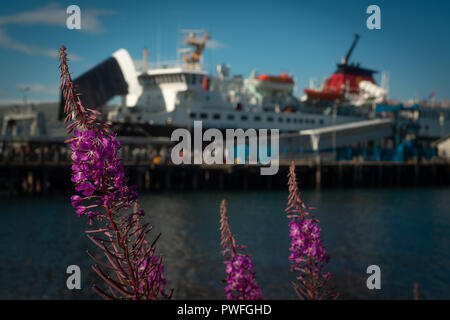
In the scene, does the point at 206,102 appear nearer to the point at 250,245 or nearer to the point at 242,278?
the point at 250,245

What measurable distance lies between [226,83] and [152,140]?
21.1 meters

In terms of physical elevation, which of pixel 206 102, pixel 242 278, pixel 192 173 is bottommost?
pixel 192 173

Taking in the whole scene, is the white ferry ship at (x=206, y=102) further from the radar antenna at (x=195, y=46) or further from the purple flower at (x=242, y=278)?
the purple flower at (x=242, y=278)

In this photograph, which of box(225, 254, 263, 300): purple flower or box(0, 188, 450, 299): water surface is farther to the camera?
box(0, 188, 450, 299): water surface

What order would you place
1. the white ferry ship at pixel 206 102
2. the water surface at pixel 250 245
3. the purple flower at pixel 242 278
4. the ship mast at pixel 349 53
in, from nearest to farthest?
the purple flower at pixel 242 278 → the water surface at pixel 250 245 → the white ferry ship at pixel 206 102 → the ship mast at pixel 349 53

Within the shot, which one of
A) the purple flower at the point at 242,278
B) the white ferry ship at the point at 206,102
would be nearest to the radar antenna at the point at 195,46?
the white ferry ship at the point at 206,102

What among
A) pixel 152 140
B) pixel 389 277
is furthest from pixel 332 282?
pixel 152 140

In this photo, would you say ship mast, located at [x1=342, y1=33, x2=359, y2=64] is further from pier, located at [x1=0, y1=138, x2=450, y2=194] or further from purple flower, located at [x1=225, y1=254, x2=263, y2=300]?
purple flower, located at [x1=225, y1=254, x2=263, y2=300]

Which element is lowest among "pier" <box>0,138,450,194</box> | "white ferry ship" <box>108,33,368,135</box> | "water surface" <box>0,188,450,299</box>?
"water surface" <box>0,188,450,299</box>

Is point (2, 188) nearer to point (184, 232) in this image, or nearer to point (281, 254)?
point (184, 232)

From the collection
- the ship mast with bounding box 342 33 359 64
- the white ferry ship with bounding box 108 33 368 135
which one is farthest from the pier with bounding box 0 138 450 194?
the ship mast with bounding box 342 33 359 64

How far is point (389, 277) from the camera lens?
1641 centimetres

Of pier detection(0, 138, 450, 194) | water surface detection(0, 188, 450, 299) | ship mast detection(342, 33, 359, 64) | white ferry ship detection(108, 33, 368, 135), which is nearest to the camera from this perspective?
water surface detection(0, 188, 450, 299)

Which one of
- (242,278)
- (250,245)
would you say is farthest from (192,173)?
(242,278)
